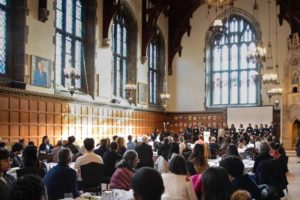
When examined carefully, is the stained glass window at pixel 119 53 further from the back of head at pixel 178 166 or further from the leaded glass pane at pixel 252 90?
the back of head at pixel 178 166

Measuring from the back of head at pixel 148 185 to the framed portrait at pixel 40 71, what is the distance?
1150 cm

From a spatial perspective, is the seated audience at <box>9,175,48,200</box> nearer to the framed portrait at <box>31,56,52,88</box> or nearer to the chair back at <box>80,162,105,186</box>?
the chair back at <box>80,162,105,186</box>

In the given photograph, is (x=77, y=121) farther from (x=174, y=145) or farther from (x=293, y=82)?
(x=293, y=82)

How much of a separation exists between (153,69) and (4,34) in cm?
1220

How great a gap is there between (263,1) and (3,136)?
56.9ft

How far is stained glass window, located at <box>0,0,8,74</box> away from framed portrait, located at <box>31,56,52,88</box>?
34.6 inches

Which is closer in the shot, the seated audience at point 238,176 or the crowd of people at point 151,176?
the crowd of people at point 151,176

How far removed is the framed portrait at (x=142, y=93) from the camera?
21641 millimetres

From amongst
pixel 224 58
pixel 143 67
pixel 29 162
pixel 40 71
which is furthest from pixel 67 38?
pixel 224 58

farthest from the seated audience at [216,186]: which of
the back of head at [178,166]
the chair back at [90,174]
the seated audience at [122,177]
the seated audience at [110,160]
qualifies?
the seated audience at [110,160]

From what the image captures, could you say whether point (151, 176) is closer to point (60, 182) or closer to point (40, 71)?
point (60, 182)

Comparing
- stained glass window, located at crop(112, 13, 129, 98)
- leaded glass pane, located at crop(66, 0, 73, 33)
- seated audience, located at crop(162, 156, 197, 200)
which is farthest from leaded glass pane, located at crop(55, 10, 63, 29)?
seated audience, located at crop(162, 156, 197, 200)

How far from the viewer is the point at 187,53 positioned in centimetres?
2558

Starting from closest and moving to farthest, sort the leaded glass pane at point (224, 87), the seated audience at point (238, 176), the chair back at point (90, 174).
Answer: the seated audience at point (238, 176) → the chair back at point (90, 174) → the leaded glass pane at point (224, 87)
